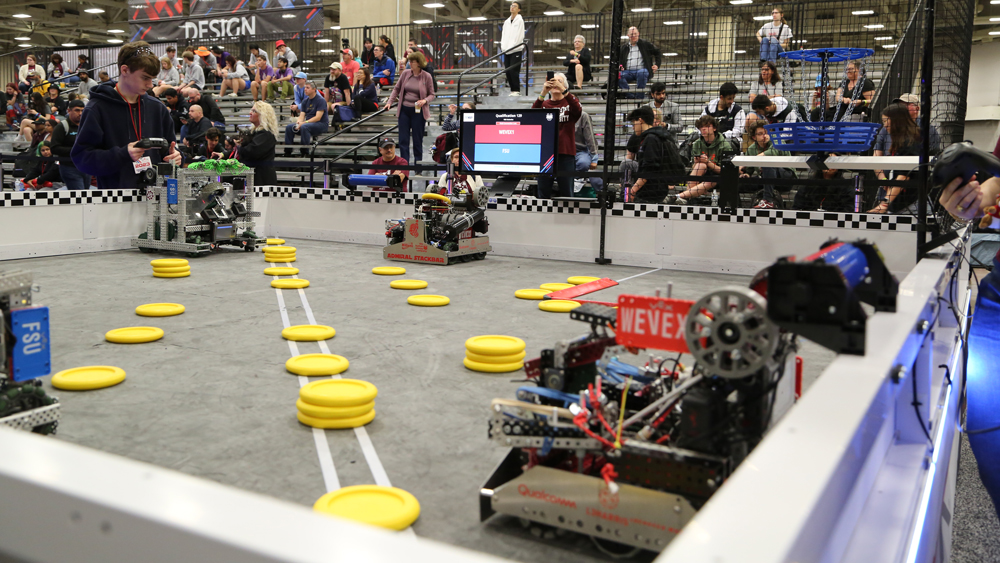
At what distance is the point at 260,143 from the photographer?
1005 centimetres

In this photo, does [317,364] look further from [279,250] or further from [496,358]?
[279,250]

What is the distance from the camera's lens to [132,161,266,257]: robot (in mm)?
7762

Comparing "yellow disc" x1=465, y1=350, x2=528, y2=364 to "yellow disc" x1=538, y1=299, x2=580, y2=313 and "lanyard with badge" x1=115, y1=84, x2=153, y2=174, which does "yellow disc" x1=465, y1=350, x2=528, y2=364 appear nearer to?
"yellow disc" x1=538, y1=299, x2=580, y2=313

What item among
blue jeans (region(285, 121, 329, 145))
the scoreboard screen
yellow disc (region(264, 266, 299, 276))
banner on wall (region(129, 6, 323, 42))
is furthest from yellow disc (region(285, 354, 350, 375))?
banner on wall (region(129, 6, 323, 42))

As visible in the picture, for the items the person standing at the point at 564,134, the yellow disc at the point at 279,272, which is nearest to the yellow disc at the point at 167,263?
the yellow disc at the point at 279,272

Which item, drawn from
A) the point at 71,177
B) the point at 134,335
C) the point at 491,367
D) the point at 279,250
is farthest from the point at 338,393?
the point at 71,177

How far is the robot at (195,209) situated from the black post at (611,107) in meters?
4.02

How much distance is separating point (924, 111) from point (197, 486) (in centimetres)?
466

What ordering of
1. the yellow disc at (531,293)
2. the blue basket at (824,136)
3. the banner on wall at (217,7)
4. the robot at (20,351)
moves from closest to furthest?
1. the robot at (20,351)
2. the blue basket at (824,136)
3. the yellow disc at (531,293)
4. the banner on wall at (217,7)

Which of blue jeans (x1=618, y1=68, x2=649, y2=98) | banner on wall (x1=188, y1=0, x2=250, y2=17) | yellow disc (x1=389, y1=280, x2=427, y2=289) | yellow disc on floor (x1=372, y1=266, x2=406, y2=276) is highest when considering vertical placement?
banner on wall (x1=188, y1=0, x2=250, y2=17)

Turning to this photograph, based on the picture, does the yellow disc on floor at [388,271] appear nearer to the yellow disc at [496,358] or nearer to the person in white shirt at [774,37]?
the yellow disc at [496,358]

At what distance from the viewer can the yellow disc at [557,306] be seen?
216 inches

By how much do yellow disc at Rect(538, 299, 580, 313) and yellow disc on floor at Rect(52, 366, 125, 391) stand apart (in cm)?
295

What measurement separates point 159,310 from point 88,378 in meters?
1.59
